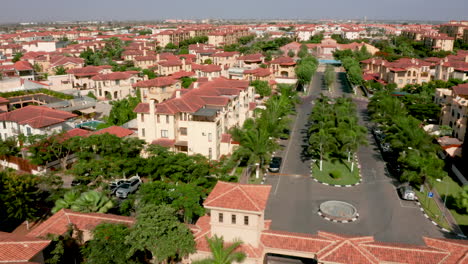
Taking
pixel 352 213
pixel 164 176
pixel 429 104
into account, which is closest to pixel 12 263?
pixel 164 176

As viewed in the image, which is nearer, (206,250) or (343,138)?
(206,250)

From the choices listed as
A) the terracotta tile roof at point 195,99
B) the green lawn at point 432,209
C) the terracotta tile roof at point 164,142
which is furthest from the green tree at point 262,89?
the green lawn at point 432,209

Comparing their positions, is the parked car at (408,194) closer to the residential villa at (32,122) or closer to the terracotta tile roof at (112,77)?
the residential villa at (32,122)

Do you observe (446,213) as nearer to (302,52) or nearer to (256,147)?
(256,147)

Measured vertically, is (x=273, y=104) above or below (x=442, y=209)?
above

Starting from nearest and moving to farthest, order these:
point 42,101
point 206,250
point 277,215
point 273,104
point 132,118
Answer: point 206,250
point 277,215
point 273,104
point 132,118
point 42,101

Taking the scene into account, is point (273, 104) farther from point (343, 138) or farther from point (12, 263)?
point (12, 263)

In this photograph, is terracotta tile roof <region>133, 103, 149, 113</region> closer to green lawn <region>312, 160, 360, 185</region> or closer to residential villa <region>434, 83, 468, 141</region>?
green lawn <region>312, 160, 360, 185</region>

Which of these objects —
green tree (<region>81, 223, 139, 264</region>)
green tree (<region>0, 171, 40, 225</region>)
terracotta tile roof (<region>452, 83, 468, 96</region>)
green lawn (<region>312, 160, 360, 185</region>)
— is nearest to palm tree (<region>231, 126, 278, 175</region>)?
green lawn (<region>312, 160, 360, 185</region>)
